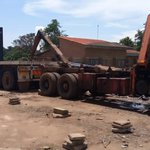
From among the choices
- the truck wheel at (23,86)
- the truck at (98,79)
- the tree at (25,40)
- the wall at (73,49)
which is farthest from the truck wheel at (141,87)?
the tree at (25,40)

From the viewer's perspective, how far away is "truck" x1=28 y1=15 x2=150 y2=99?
45.0 ft

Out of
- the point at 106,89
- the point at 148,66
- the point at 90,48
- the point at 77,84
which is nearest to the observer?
the point at 148,66

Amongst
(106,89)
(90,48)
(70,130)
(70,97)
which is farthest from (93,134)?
(90,48)

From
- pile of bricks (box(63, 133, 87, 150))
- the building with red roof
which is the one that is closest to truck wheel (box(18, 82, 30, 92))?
pile of bricks (box(63, 133, 87, 150))

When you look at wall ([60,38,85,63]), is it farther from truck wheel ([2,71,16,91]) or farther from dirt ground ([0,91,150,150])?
dirt ground ([0,91,150,150])

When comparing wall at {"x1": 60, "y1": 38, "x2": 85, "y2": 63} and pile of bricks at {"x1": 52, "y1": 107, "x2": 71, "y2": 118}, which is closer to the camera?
pile of bricks at {"x1": 52, "y1": 107, "x2": 71, "y2": 118}

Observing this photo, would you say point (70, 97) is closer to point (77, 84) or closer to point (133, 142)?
point (77, 84)

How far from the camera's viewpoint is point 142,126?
36.1 feet

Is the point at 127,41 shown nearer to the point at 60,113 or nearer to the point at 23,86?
the point at 23,86

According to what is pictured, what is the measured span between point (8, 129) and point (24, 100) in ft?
22.1

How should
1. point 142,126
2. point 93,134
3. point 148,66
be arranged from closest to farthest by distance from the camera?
point 93,134, point 142,126, point 148,66

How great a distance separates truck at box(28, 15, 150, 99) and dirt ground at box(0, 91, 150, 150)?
0.98m

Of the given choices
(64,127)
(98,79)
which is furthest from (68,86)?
(64,127)

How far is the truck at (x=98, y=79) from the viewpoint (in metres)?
13.7
